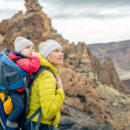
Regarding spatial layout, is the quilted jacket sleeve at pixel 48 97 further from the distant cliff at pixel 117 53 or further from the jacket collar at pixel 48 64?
the distant cliff at pixel 117 53

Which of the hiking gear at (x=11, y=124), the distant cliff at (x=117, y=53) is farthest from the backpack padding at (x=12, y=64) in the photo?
the distant cliff at (x=117, y=53)

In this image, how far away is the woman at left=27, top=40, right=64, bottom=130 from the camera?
83.1 inches

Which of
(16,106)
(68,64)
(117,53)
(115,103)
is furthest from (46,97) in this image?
(117,53)

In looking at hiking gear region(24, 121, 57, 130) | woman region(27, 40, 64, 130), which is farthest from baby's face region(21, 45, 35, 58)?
hiking gear region(24, 121, 57, 130)

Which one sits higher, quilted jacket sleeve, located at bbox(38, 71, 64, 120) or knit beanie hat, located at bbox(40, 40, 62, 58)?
knit beanie hat, located at bbox(40, 40, 62, 58)

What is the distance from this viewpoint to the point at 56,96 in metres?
2.21

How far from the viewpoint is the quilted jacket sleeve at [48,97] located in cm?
210

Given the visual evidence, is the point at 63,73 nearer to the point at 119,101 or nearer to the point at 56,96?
the point at 56,96

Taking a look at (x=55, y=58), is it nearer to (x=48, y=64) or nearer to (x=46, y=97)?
(x=48, y=64)

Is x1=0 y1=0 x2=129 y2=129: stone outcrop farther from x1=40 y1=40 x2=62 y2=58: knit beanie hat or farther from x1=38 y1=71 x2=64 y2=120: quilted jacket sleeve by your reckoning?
x1=38 y1=71 x2=64 y2=120: quilted jacket sleeve

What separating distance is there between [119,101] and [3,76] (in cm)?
2701

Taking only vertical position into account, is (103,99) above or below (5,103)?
below

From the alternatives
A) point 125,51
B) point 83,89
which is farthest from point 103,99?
point 125,51

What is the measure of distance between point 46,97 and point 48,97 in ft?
0.06
